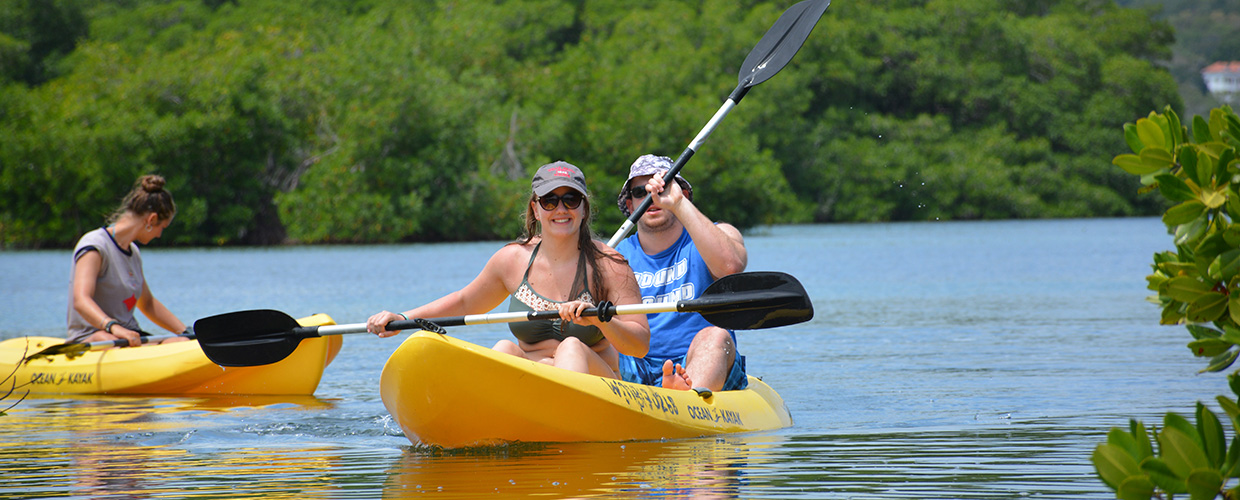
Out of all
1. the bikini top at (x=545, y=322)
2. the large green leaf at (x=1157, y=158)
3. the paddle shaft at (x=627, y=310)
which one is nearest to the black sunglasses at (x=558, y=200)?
the bikini top at (x=545, y=322)

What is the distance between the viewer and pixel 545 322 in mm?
5133

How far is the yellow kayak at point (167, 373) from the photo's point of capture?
770cm

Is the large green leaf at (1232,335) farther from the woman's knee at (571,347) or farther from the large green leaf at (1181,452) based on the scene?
the woman's knee at (571,347)

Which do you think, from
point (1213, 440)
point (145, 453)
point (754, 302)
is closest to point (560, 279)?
point (754, 302)

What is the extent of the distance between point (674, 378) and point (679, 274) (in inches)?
19.7

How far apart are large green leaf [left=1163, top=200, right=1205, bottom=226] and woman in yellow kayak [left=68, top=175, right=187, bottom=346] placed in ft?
19.9

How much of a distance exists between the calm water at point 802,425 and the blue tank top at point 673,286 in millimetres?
564

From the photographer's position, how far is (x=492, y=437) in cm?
493

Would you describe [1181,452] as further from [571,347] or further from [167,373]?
[167,373]

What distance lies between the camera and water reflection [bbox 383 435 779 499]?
4.16 metres

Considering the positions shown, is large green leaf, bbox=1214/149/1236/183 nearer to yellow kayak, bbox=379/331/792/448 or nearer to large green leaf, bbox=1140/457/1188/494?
large green leaf, bbox=1140/457/1188/494

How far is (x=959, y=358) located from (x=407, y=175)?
26108mm

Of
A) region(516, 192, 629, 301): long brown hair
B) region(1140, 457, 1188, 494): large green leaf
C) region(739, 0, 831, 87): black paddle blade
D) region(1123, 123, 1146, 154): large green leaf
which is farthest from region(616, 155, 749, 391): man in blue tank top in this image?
region(1140, 457, 1188, 494): large green leaf

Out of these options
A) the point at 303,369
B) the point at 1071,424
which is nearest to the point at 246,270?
the point at 303,369
